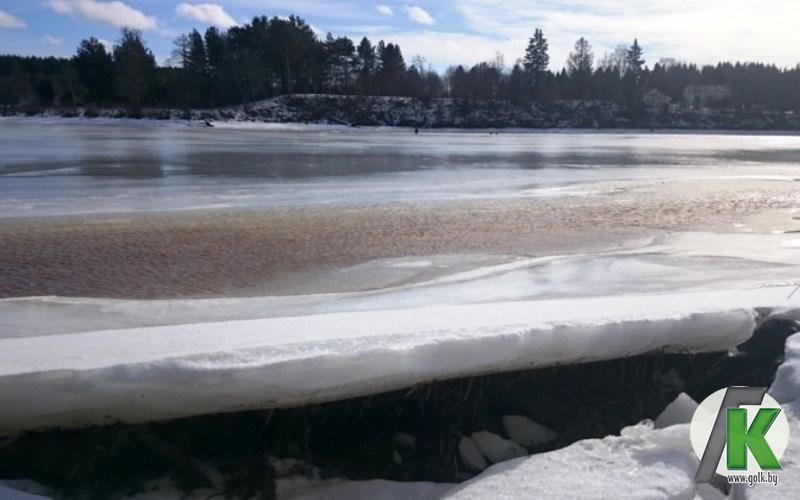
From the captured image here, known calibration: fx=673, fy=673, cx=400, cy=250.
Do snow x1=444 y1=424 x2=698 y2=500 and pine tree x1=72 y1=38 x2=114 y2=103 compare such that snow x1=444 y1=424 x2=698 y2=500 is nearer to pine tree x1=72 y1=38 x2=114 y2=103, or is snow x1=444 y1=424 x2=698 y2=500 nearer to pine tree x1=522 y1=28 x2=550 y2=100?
pine tree x1=72 y1=38 x2=114 y2=103

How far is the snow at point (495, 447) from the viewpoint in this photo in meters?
3.41

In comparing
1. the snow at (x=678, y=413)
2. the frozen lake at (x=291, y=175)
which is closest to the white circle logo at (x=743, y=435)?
the snow at (x=678, y=413)

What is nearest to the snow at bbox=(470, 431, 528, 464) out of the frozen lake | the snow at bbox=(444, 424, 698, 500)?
the snow at bbox=(444, 424, 698, 500)

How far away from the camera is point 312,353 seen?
336 centimetres

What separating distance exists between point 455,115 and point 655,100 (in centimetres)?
2983

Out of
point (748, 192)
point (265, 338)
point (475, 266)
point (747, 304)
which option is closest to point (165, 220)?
point (475, 266)

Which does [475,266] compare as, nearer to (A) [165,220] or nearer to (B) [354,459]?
(B) [354,459]

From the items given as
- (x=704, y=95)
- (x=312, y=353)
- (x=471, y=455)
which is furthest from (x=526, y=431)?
(x=704, y=95)

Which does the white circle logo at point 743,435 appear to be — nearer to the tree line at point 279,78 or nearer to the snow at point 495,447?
the snow at point 495,447

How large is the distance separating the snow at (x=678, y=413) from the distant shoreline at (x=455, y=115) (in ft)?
166

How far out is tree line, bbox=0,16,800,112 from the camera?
203 feet

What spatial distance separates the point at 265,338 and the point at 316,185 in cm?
916

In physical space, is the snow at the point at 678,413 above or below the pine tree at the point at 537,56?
below

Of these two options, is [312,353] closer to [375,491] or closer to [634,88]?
[375,491]
